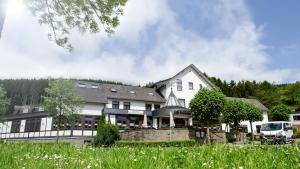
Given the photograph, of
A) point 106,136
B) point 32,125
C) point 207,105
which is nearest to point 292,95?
point 207,105

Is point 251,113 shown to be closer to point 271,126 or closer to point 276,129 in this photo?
point 271,126

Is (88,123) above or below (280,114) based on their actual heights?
below

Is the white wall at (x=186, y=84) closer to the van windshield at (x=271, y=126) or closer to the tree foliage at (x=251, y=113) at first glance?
the tree foliage at (x=251, y=113)

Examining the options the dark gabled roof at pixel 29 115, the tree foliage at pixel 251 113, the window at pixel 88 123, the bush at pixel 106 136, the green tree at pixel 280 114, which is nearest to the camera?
the bush at pixel 106 136

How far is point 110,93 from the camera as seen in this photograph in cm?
4788

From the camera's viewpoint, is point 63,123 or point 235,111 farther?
point 235,111

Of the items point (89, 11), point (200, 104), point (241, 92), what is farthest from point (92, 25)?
point (241, 92)

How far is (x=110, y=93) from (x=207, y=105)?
57.4 feet

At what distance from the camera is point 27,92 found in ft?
240

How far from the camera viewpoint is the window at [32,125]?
1804 inches

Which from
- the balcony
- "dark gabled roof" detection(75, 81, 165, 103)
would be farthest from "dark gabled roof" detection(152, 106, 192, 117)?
"dark gabled roof" detection(75, 81, 165, 103)

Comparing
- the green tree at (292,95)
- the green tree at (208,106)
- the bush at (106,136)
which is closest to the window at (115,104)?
the bush at (106,136)

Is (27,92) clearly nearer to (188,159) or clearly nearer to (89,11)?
(89,11)

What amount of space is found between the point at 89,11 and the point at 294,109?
73010 millimetres
